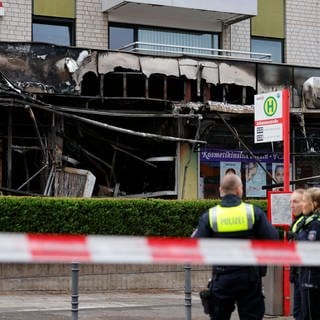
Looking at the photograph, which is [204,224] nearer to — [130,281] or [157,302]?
[157,302]

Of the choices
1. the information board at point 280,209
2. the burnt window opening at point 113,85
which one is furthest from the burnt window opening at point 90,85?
the information board at point 280,209

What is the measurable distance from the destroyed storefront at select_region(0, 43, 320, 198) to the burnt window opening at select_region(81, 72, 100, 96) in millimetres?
26

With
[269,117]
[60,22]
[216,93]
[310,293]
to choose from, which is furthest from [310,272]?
[60,22]

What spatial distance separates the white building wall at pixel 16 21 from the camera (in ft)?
58.6

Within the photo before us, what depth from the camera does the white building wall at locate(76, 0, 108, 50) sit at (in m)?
18.7

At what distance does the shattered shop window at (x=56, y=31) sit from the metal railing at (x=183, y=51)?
1.34 meters

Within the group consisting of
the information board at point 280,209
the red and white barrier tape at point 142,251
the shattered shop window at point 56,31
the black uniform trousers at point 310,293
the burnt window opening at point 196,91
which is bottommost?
the black uniform trousers at point 310,293

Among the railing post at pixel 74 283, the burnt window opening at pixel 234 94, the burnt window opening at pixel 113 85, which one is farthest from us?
the burnt window opening at pixel 234 94

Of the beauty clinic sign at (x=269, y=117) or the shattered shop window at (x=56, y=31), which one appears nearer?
the beauty clinic sign at (x=269, y=117)

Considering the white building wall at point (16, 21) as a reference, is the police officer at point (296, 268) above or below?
below

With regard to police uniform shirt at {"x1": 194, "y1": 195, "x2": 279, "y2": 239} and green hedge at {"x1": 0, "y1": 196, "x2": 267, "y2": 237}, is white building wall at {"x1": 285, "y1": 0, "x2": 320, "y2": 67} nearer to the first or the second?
green hedge at {"x1": 0, "y1": 196, "x2": 267, "y2": 237}

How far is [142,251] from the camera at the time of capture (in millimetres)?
5348

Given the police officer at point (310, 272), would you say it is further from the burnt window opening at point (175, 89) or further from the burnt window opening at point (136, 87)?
the burnt window opening at point (175, 89)

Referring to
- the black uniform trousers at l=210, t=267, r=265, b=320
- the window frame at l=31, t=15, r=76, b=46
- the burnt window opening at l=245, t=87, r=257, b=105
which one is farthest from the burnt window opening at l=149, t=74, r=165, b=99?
the black uniform trousers at l=210, t=267, r=265, b=320
